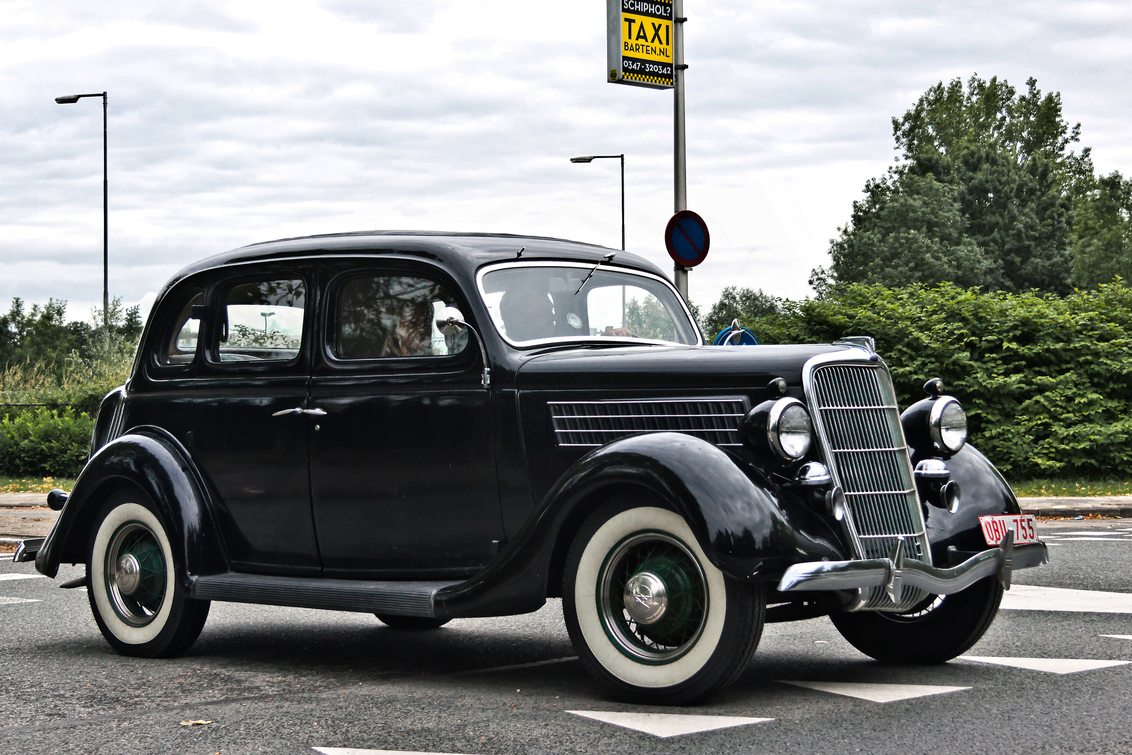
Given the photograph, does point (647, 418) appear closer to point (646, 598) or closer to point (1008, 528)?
point (646, 598)

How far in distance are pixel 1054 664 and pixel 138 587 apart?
4.52m

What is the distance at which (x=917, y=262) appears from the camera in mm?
52625

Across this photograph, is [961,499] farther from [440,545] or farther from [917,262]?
[917,262]

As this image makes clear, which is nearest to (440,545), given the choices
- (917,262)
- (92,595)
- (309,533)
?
(309,533)

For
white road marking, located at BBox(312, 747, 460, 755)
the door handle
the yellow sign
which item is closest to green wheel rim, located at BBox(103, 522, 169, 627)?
the door handle

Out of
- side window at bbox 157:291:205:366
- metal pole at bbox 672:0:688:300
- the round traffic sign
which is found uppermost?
metal pole at bbox 672:0:688:300

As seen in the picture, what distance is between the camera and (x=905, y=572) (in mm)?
5246

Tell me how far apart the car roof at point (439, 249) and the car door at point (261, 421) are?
131 mm

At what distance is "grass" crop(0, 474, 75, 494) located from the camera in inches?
840

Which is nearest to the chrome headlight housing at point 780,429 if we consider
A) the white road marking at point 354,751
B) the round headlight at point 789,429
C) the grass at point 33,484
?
the round headlight at point 789,429

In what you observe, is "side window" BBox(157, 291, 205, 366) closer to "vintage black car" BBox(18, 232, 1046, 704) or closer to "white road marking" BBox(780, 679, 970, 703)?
"vintage black car" BBox(18, 232, 1046, 704)

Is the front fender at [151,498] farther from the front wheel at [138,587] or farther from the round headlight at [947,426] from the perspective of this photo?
the round headlight at [947,426]

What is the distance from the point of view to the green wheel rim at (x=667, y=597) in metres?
5.16

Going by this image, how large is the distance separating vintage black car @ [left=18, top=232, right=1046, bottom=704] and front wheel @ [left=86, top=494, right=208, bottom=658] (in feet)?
0.05
